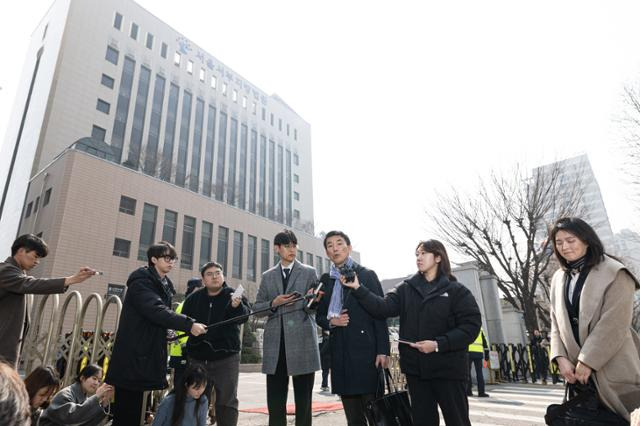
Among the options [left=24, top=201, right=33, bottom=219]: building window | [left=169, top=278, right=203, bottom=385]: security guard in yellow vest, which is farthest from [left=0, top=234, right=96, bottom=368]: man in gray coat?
[left=24, top=201, right=33, bottom=219]: building window

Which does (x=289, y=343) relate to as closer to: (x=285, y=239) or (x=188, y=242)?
(x=285, y=239)

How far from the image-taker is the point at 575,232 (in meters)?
2.57

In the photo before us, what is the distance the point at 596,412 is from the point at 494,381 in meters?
10.1

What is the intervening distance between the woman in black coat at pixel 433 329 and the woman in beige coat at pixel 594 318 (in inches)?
23.0

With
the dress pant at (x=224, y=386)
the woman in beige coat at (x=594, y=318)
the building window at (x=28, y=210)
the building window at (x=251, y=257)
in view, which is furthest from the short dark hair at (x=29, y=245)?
the building window at (x=251, y=257)

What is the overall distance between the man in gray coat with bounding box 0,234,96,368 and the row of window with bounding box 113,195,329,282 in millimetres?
24913

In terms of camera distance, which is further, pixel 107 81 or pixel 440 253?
pixel 107 81

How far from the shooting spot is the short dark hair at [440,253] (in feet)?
9.90

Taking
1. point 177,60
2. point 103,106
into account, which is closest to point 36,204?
point 103,106

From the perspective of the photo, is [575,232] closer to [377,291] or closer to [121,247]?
[377,291]

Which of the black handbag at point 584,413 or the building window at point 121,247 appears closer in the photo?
the black handbag at point 584,413

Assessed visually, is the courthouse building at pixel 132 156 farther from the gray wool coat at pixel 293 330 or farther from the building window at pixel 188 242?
the gray wool coat at pixel 293 330

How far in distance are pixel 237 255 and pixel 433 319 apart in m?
34.1

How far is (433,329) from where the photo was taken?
273cm
